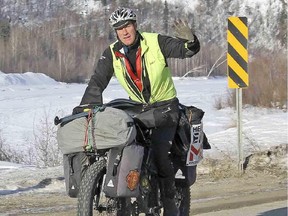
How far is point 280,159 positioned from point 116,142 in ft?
19.1

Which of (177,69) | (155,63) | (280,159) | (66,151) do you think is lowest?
(177,69)

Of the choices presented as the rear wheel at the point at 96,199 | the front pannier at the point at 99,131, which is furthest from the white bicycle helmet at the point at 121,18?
the rear wheel at the point at 96,199

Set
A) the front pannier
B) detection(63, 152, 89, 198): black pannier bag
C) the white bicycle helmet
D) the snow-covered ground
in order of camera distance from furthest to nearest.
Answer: the snow-covered ground, the white bicycle helmet, detection(63, 152, 89, 198): black pannier bag, the front pannier

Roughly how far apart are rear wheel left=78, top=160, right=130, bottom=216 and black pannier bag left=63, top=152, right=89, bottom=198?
0.49ft

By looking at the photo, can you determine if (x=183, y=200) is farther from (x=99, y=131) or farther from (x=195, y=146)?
(x=99, y=131)

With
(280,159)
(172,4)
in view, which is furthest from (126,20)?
(172,4)

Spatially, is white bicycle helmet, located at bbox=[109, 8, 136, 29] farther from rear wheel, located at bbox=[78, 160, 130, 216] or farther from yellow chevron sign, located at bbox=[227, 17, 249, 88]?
yellow chevron sign, located at bbox=[227, 17, 249, 88]

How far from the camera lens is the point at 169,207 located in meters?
5.82

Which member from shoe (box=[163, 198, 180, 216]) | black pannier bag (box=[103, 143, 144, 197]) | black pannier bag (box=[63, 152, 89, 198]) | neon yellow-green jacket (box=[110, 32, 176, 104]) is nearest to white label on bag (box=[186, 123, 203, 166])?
shoe (box=[163, 198, 180, 216])

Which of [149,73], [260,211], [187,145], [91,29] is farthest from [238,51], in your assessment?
[91,29]

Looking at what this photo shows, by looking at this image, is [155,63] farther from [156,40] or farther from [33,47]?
[33,47]

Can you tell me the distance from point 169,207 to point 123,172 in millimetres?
978

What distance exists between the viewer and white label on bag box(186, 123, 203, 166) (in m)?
6.02

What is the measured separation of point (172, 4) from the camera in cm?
13825
